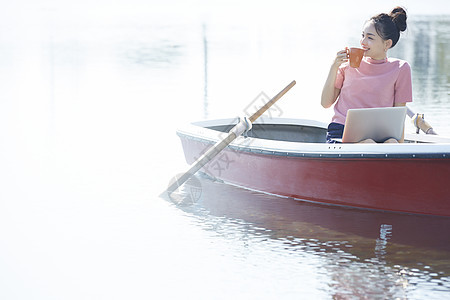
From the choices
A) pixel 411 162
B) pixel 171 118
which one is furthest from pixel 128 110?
pixel 411 162

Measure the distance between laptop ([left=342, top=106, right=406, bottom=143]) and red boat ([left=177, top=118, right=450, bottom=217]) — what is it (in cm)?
20

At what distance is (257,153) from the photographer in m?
6.51

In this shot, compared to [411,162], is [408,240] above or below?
below

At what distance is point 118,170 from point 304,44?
1600 cm

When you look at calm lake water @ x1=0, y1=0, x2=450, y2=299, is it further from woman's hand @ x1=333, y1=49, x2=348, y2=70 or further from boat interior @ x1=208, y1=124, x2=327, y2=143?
woman's hand @ x1=333, y1=49, x2=348, y2=70

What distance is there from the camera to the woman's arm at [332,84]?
6.17 m

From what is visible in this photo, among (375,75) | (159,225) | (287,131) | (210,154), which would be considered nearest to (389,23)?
(375,75)

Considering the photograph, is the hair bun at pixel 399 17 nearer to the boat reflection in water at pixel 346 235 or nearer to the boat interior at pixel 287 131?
the boat reflection in water at pixel 346 235

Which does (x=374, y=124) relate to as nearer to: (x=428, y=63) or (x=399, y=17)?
(x=399, y=17)

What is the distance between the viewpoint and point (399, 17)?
6.20 metres

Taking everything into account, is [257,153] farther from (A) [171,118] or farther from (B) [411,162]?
(A) [171,118]

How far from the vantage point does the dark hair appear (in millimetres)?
6129

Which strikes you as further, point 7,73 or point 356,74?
point 7,73

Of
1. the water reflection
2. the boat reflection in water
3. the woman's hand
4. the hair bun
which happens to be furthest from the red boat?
the water reflection
